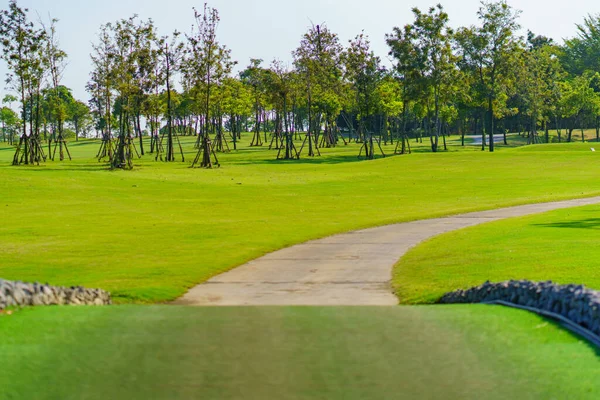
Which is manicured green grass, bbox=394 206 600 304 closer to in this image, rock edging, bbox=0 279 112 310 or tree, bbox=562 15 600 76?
rock edging, bbox=0 279 112 310

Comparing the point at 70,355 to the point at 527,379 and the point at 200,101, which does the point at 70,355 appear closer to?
the point at 527,379

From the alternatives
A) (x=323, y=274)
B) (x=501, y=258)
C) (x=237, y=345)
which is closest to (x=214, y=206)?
(x=323, y=274)

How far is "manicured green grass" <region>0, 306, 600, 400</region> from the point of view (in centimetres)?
731

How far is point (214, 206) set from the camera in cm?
3369

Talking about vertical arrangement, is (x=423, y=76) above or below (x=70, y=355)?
above

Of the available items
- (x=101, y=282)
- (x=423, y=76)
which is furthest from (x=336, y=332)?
(x=423, y=76)

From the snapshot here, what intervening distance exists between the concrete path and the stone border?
1613 mm

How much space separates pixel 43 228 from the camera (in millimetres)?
24688

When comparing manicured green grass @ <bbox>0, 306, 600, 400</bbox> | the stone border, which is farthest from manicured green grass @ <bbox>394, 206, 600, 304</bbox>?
manicured green grass @ <bbox>0, 306, 600, 400</bbox>

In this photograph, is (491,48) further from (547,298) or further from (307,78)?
(547,298)

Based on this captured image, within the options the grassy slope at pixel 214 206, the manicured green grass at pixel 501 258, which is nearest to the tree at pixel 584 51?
the grassy slope at pixel 214 206

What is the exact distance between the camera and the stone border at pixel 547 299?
8.80m

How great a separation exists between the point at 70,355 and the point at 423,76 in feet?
249

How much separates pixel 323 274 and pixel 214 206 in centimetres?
1827
